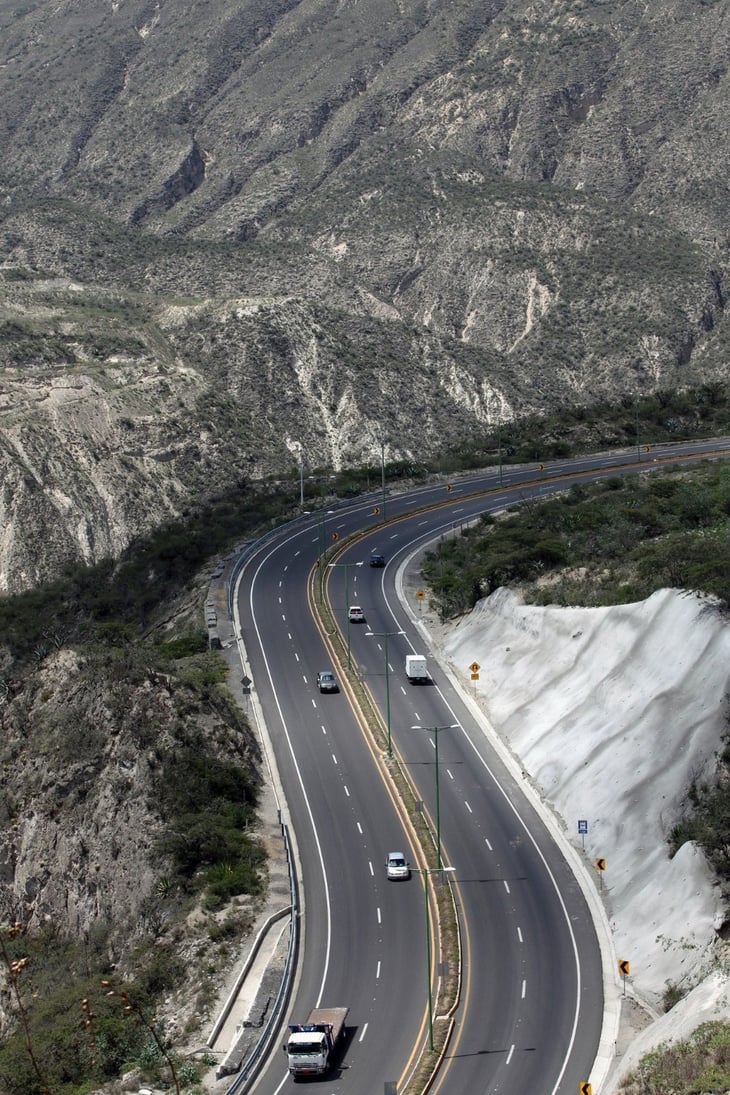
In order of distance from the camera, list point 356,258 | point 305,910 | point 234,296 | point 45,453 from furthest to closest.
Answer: point 356,258 → point 234,296 → point 45,453 → point 305,910

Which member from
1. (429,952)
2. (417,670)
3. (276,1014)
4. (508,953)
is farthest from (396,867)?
(417,670)

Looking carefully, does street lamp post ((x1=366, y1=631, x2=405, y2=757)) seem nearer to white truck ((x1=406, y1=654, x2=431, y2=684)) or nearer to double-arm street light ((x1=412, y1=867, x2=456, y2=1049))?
white truck ((x1=406, y1=654, x2=431, y2=684))

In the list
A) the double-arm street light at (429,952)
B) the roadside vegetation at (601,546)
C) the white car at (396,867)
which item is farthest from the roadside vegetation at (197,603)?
the double-arm street light at (429,952)

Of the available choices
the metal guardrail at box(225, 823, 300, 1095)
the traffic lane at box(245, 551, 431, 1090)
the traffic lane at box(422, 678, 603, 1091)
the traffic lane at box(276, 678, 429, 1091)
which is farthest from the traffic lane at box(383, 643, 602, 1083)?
the metal guardrail at box(225, 823, 300, 1095)

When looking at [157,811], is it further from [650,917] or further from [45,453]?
[45,453]

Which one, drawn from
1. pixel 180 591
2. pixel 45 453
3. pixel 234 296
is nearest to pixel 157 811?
pixel 180 591

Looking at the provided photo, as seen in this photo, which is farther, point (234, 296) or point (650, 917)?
point (234, 296)
